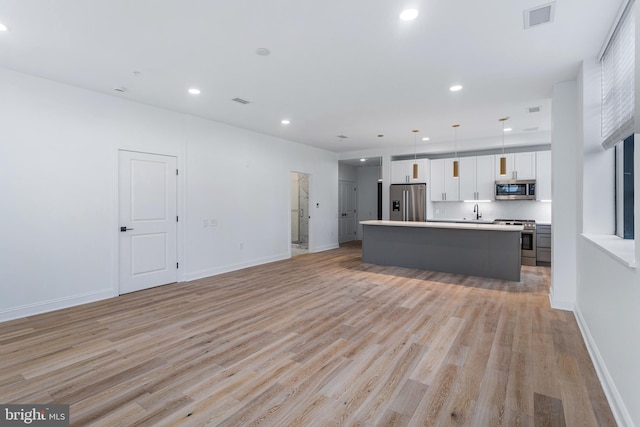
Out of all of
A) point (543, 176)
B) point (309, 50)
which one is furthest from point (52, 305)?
point (543, 176)

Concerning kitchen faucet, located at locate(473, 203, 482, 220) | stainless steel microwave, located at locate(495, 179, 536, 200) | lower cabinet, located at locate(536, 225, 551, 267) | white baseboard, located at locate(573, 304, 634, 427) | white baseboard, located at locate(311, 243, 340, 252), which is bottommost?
white baseboard, located at locate(573, 304, 634, 427)

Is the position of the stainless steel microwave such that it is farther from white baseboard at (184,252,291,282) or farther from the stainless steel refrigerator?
white baseboard at (184,252,291,282)

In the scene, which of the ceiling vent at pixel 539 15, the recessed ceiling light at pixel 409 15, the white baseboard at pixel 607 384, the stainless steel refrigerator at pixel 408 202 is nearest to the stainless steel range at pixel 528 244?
the stainless steel refrigerator at pixel 408 202

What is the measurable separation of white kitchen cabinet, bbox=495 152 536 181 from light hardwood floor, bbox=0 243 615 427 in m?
3.28

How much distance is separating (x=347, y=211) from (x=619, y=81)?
848cm

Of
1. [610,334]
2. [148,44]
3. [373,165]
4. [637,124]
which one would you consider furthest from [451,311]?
[373,165]

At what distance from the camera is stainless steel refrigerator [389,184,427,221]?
8078 mm

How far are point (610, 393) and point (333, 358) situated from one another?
1912mm

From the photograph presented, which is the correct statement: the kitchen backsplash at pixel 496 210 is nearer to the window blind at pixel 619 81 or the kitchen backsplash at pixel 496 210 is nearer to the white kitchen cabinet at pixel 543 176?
the white kitchen cabinet at pixel 543 176

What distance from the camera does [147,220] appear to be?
4.94 metres

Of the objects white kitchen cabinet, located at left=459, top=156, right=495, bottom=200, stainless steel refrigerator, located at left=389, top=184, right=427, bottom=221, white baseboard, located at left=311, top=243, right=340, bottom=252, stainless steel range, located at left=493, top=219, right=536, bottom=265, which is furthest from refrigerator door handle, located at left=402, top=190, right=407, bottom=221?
stainless steel range, located at left=493, top=219, right=536, bottom=265

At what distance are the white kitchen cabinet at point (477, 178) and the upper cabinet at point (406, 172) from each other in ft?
2.83

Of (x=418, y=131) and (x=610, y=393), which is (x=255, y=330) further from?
(x=418, y=131)

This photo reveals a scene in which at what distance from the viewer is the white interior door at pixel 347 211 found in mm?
10672
